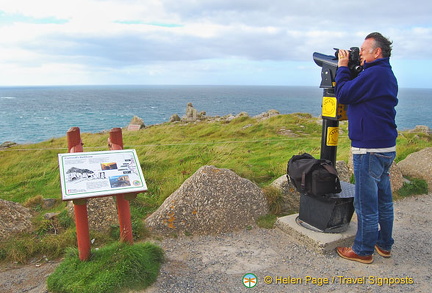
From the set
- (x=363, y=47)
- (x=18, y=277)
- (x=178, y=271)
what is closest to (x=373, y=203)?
(x=363, y=47)

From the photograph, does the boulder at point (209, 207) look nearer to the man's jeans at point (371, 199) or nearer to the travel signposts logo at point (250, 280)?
the travel signposts logo at point (250, 280)

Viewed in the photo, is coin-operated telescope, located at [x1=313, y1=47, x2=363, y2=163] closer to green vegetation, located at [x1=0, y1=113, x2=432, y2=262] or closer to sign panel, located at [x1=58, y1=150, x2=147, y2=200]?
green vegetation, located at [x1=0, y1=113, x2=432, y2=262]

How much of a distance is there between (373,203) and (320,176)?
0.71 metres

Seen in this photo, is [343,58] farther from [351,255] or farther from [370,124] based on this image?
[351,255]

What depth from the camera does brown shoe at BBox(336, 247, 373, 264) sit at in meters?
4.48

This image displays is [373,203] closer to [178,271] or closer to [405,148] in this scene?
[178,271]

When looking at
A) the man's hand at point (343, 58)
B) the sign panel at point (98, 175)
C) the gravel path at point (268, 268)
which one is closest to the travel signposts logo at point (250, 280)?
the gravel path at point (268, 268)

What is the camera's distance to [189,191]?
220 inches

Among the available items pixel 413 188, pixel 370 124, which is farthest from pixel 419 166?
pixel 370 124

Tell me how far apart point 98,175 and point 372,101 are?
3194 millimetres

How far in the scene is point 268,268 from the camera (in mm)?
4414

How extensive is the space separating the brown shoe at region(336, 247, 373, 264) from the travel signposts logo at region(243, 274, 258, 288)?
1302 millimetres

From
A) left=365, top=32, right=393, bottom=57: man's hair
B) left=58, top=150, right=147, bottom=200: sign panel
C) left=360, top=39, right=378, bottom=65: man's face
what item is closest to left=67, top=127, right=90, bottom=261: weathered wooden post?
left=58, top=150, right=147, bottom=200: sign panel

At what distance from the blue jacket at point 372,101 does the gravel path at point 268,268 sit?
1.57 metres
